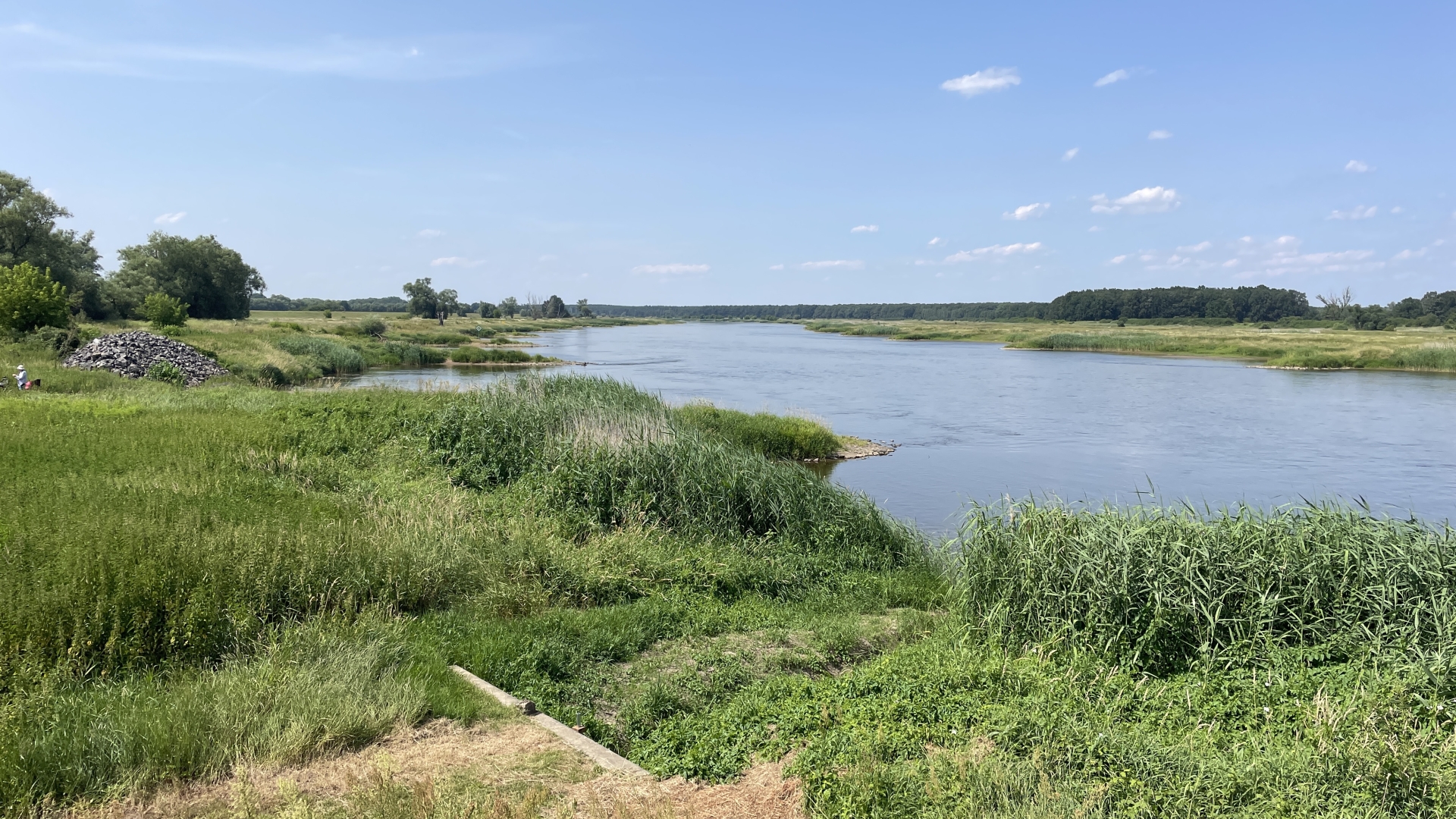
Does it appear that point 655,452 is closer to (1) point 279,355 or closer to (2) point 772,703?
(2) point 772,703

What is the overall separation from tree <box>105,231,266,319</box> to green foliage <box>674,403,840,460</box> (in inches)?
1846

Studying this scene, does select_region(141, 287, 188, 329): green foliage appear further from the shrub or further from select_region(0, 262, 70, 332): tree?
select_region(0, 262, 70, 332): tree

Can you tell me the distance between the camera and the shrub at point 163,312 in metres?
42.9

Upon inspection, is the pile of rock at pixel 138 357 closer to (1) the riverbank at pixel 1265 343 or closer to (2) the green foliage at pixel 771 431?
(2) the green foliage at pixel 771 431

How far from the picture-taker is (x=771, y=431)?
78.0ft

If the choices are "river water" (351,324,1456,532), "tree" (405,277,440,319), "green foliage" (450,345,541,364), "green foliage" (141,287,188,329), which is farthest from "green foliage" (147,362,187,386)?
"tree" (405,277,440,319)

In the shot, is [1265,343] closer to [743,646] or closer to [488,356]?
[488,356]

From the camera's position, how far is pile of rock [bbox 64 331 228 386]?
2778 cm

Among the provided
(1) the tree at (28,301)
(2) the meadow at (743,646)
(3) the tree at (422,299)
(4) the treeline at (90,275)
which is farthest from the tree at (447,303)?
(2) the meadow at (743,646)

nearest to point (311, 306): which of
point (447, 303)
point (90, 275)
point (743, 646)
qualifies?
point (447, 303)

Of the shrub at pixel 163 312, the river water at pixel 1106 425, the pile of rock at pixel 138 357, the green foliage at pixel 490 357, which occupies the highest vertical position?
the shrub at pixel 163 312

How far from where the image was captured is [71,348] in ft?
98.4

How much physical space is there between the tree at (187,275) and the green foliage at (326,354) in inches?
567

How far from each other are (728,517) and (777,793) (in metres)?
7.78
